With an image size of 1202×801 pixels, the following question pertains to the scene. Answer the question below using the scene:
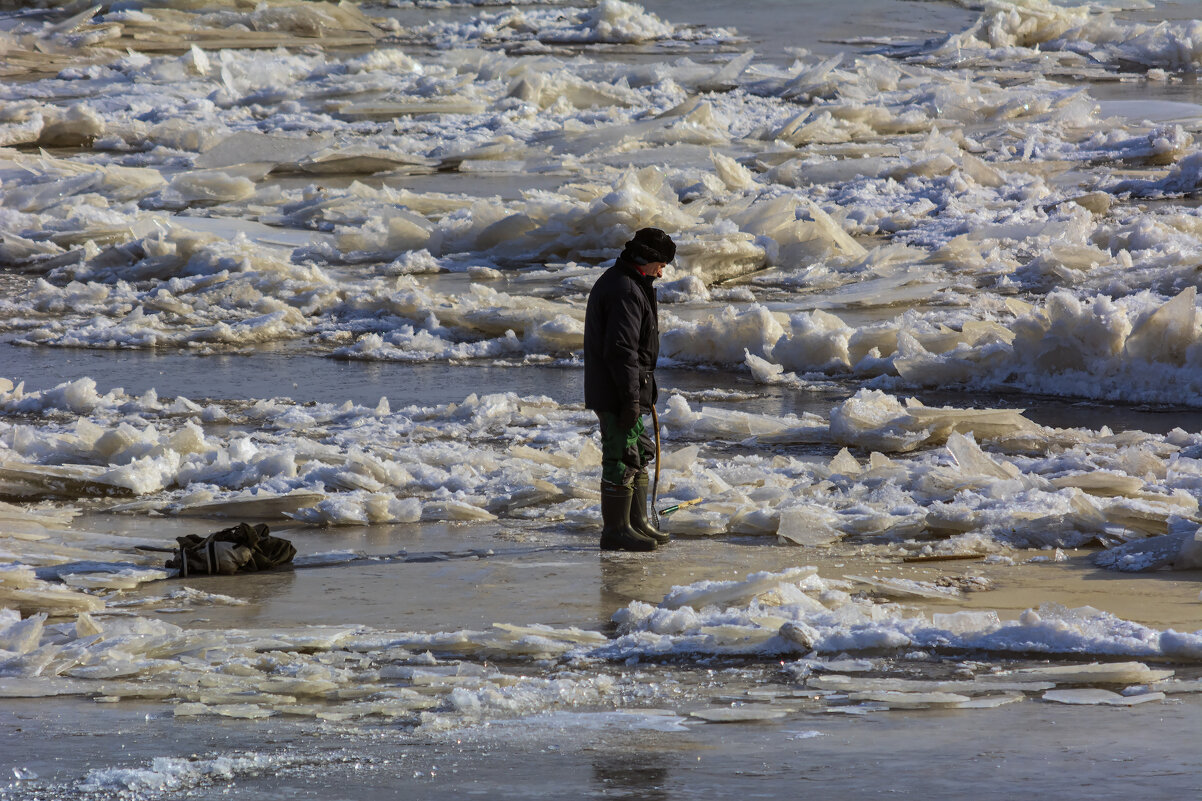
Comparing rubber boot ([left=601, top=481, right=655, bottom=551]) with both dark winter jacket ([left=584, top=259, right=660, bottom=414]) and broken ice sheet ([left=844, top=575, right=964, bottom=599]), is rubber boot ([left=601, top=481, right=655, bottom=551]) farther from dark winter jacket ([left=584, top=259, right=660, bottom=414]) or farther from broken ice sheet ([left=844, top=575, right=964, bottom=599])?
broken ice sheet ([left=844, top=575, right=964, bottom=599])

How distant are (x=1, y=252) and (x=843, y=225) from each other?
884cm

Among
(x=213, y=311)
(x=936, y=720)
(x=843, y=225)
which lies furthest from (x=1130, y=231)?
(x=936, y=720)

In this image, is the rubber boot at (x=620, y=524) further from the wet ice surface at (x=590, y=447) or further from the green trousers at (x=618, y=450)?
the wet ice surface at (x=590, y=447)

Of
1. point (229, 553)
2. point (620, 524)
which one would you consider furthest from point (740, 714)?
point (229, 553)

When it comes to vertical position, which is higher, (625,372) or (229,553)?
(625,372)

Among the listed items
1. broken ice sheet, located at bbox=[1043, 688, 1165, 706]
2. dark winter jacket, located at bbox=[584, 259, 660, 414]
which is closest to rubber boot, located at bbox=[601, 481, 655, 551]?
dark winter jacket, located at bbox=[584, 259, 660, 414]

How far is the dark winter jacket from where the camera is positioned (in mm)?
6699

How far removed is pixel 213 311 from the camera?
13.3m

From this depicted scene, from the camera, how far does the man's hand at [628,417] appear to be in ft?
22.2

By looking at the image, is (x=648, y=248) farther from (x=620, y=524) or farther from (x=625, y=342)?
(x=620, y=524)

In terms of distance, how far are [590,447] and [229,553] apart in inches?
100

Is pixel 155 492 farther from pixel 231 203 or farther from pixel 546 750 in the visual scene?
pixel 231 203

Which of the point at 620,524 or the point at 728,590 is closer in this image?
the point at 728,590

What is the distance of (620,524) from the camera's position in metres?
6.87
